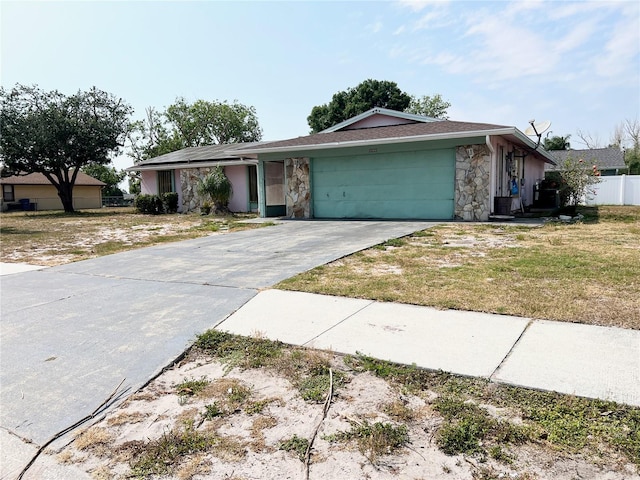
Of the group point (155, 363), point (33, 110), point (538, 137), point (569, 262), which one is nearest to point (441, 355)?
point (155, 363)

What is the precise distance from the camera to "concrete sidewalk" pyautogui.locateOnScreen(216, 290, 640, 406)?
3.03 meters

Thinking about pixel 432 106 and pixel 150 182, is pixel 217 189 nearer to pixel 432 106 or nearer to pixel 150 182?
pixel 150 182

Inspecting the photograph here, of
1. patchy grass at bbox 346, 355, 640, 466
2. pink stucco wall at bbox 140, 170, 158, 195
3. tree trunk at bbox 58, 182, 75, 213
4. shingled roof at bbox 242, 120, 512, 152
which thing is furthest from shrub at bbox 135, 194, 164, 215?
patchy grass at bbox 346, 355, 640, 466

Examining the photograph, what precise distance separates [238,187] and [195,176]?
2718 mm

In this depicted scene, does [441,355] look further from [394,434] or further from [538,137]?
[538,137]

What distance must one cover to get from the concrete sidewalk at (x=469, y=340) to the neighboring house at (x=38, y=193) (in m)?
35.4

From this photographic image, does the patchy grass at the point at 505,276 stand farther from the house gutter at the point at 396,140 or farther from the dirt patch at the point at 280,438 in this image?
the house gutter at the point at 396,140

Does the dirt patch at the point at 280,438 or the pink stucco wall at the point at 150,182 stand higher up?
the pink stucco wall at the point at 150,182

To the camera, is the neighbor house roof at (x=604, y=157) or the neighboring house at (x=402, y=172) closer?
the neighboring house at (x=402, y=172)

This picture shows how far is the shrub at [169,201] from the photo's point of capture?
23.0 meters

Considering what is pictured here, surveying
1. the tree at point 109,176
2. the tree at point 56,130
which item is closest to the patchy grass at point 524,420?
the tree at point 56,130

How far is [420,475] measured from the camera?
2191 millimetres

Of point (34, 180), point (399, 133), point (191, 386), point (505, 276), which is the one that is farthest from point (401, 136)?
point (34, 180)

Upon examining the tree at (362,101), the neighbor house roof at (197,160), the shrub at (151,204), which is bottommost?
the shrub at (151,204)
